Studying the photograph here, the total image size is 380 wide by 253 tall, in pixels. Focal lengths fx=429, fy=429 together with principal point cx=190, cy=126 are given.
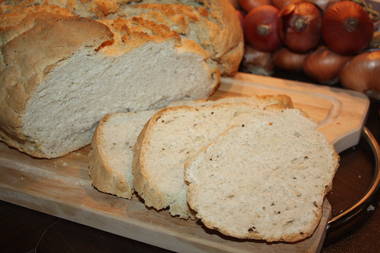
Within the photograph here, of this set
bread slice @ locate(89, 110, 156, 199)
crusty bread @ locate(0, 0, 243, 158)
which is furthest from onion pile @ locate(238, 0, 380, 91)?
bread slice @ locate(89, 110, 156, 199)

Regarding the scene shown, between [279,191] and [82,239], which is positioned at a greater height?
[279,191]

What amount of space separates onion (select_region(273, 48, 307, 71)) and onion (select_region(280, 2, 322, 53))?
0.16 meters

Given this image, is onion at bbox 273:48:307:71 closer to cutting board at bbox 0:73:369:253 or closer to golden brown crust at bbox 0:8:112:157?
cutting board at bbox 0:73:369:253

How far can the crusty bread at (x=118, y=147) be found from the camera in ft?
7.93

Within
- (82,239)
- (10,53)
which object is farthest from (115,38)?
(82,239)

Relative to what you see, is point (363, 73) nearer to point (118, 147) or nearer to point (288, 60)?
point (288, 60)

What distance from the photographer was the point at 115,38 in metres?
2.76

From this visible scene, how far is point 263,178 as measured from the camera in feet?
7.64

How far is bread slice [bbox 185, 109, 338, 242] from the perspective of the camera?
84.7 inches

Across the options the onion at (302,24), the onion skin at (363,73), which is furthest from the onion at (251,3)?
the onion skin at (363,73)

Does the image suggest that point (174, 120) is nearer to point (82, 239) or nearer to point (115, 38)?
point (115, 38)

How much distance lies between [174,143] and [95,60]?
0.73 metres

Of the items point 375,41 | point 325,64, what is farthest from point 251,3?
point 375,41

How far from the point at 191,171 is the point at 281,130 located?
2.14ft
